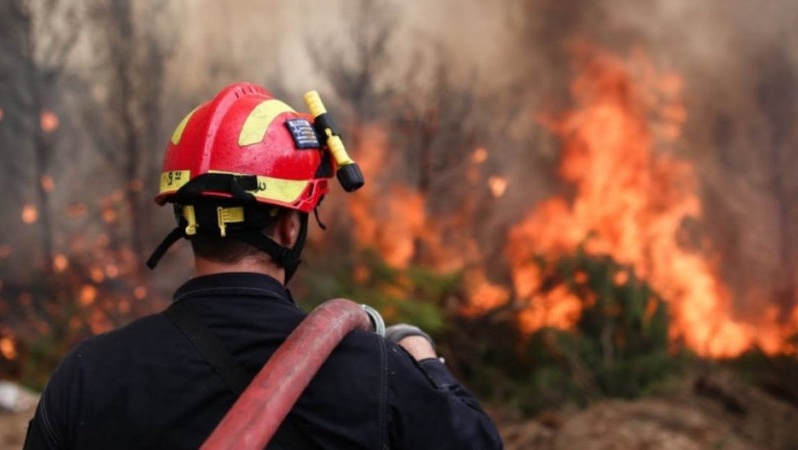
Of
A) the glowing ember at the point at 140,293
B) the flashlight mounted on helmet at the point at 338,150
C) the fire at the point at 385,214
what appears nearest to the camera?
the flashlight mounted on helmet at the point at 338,150

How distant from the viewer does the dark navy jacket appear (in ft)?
5.93

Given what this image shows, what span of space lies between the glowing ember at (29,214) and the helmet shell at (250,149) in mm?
11838

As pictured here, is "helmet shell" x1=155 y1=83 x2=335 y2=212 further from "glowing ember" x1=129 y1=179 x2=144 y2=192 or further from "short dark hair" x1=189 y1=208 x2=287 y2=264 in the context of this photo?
"glowing ember" x1=129 y1=179 x2=144 y2=192

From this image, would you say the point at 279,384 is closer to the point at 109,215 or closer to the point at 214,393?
the point at 214,393

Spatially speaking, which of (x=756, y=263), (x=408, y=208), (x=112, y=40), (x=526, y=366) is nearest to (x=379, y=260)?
(x=526, y=366)

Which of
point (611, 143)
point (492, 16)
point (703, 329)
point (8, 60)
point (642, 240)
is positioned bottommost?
point (703, 329)

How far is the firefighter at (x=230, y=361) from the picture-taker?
1812mm

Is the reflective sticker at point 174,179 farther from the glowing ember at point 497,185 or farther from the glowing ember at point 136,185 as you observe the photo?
the glowing ember at point 497,185

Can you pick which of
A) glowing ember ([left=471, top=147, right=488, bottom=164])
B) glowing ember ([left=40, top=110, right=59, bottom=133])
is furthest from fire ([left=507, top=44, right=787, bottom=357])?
glowing ember ([left=40, top=110, right=59, bottom=133])

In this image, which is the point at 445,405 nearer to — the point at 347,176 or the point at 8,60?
the point at 347,176

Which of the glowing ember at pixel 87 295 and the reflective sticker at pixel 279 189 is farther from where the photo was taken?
the glowing ember at pixel 87 295

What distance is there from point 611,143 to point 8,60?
1015cm

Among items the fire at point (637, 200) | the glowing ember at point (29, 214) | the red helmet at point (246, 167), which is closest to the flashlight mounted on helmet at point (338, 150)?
the red helmet at point (246, 167)

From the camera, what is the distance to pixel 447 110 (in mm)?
14648
